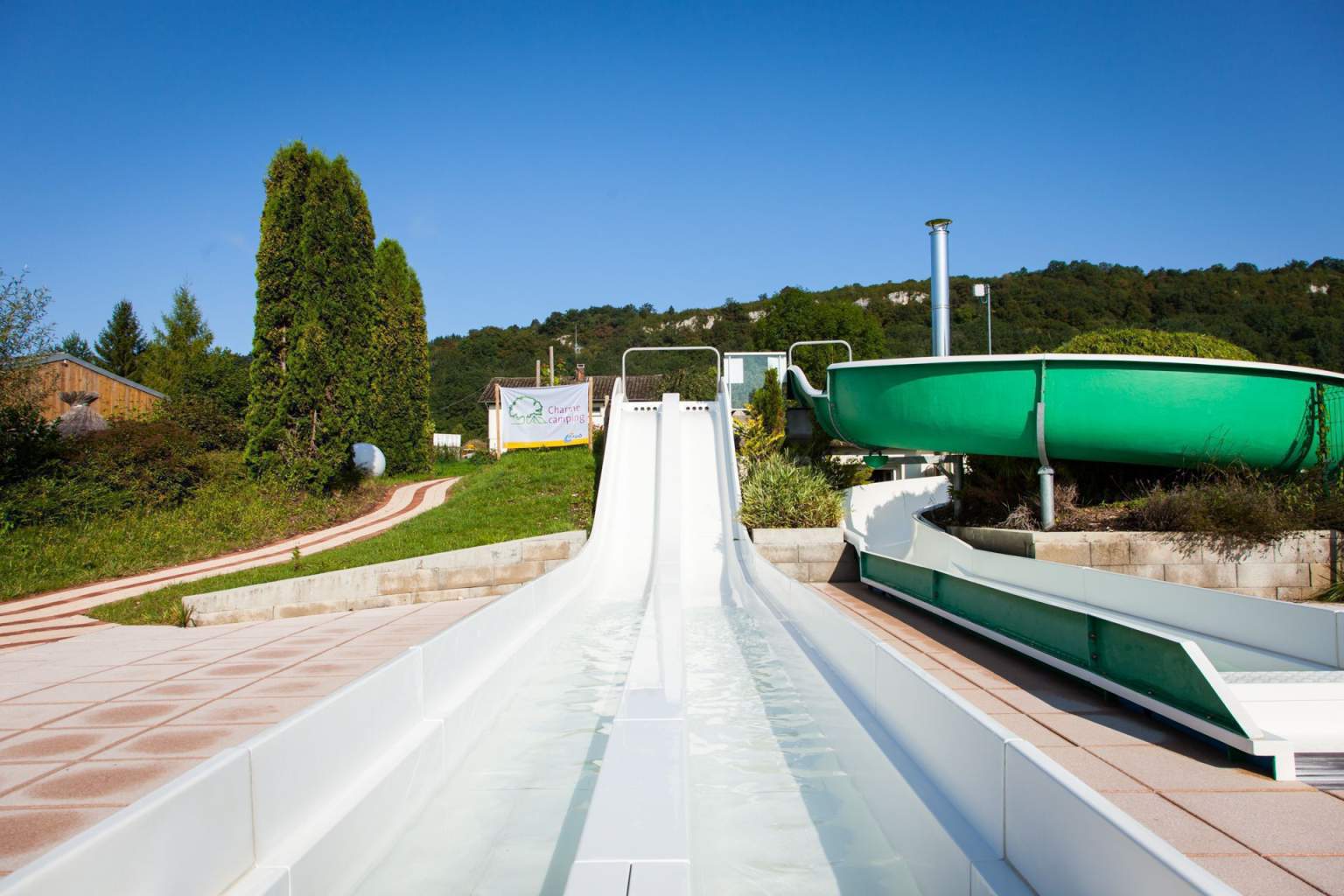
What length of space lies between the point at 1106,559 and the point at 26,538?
35.9 feet

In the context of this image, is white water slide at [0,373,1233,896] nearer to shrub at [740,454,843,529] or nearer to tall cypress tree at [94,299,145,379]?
shrub at [740,454,843,529]

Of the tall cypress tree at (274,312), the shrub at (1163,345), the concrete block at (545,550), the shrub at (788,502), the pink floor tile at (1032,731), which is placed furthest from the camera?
the tall cypress tree at (274,312)

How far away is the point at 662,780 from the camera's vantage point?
240 cm

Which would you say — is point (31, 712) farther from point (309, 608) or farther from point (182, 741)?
point (309, 608)

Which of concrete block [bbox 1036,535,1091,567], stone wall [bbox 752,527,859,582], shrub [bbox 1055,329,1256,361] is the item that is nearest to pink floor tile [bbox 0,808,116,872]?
concrete block [bbox 1036,535,1091,567]

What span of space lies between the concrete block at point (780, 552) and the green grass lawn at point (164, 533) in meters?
6.35

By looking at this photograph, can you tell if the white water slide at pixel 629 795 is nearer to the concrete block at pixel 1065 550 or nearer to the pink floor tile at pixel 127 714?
the pink floor tile at pixel 127 714

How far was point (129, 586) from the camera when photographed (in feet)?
25.4

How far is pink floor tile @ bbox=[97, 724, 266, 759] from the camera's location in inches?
108

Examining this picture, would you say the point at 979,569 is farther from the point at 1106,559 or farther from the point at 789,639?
the point at 789,639

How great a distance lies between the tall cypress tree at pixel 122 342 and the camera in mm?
32906

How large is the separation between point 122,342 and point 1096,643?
3948 centimetres

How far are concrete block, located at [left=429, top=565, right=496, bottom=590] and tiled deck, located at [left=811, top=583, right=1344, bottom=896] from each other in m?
4.77

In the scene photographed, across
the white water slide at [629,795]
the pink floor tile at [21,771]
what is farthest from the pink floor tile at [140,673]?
the white water slide at [629,795]
